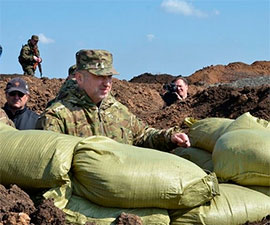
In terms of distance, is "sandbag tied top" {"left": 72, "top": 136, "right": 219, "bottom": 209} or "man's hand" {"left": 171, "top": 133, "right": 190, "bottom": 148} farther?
"man's hand" {"left": 171, "top": 133, "right": 190, "bottom": 148}

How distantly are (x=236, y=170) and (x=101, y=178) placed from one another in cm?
105

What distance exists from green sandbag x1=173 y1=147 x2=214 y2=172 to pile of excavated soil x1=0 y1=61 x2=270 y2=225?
3.18 feet

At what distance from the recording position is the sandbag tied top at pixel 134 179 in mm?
3525

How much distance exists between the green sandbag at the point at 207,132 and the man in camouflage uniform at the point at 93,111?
1.65ft

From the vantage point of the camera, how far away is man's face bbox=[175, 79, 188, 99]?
9.52m

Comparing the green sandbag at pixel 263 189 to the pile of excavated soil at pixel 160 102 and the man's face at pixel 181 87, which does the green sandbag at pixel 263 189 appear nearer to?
the pile of excavated soil at pixel 160 102

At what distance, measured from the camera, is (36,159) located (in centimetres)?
358

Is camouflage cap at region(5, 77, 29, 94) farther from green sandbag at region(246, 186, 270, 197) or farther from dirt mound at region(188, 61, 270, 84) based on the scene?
dirt mound at region(188, 61, 270, 84)

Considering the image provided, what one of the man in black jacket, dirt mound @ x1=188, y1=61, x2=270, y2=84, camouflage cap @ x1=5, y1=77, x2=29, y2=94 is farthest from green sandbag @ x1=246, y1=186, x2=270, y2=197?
dirt mound @ x1=188, y1=61, x2=270, y2=84

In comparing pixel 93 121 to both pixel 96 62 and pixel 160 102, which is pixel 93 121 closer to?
pixel 96 62

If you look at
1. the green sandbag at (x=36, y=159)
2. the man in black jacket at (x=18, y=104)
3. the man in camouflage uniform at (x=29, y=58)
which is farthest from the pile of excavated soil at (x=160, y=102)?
the man in black jacket at (x=18, y=104)

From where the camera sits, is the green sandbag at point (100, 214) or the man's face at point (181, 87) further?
the man's face at point (181, 87)

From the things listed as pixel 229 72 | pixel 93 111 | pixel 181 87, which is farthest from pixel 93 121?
pixel 229 72

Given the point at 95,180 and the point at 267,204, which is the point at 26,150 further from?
the point at 267,204
